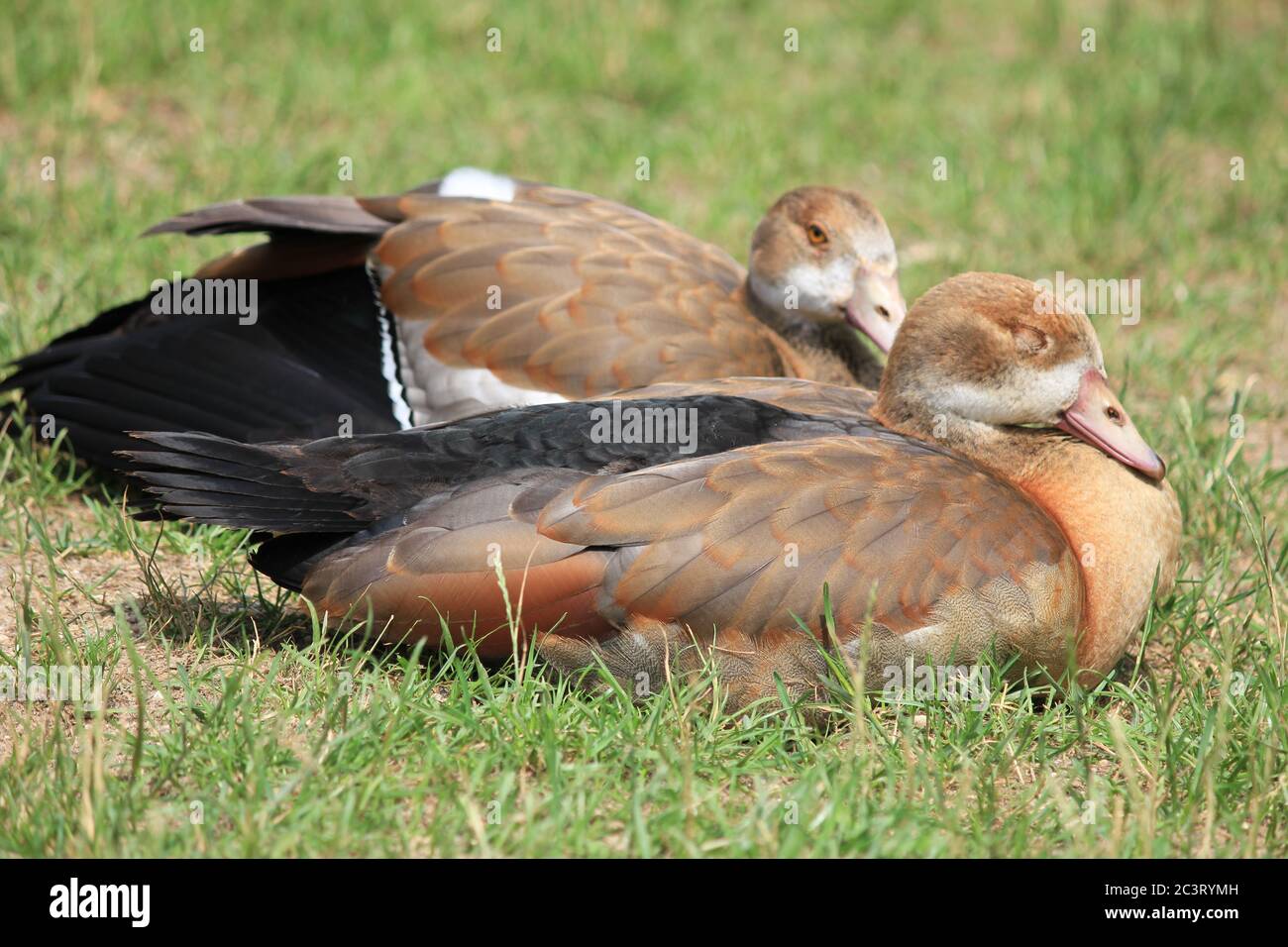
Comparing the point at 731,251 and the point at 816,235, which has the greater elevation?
the point at 816,235

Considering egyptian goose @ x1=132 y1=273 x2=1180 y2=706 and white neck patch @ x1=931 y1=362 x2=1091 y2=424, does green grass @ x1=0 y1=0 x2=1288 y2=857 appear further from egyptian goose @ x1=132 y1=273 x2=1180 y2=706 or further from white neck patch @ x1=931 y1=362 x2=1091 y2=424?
white neck patch @ x1=931 y1=362 x2=1091 y2=424

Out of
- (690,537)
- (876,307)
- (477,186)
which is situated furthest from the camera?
(477,186)

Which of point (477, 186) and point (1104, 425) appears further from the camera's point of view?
point (477, 186)

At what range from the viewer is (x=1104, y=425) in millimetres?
3834

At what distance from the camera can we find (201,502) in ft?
10.8

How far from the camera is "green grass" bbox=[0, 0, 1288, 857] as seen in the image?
284 centimetres

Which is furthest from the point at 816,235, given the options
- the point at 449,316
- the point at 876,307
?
the point at 449,316

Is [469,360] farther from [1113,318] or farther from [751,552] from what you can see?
[1113,318]

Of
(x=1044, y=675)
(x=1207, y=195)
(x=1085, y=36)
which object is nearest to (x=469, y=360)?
(x=1044, y=675)

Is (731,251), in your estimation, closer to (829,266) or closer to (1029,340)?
(829,266)

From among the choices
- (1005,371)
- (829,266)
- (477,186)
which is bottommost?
(1005,371)

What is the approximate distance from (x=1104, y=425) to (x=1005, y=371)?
0.95ft

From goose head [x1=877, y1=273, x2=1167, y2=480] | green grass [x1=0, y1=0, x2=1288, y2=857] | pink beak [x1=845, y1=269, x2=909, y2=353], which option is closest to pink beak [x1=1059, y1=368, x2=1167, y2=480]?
goose head [x1=877, y1=273, x2=1167, y2=480]
